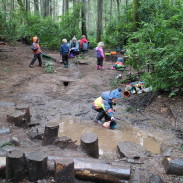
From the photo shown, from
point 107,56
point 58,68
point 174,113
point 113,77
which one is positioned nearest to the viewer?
point 174,113

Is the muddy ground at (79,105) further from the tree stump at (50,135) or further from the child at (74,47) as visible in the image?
the child at (74,47)

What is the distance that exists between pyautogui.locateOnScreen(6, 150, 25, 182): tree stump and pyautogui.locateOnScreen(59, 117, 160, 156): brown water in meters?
1.91

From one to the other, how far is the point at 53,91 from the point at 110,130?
3633 mm

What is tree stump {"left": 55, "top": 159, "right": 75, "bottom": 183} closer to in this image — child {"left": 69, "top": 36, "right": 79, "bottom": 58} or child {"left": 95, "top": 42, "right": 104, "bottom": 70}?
child {"left": 95, "top": 42, "right": 104, "bottom": 70}

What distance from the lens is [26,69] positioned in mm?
11406

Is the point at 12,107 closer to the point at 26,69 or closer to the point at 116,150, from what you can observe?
the point at 116,150

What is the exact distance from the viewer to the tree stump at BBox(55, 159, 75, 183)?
3250 millimetres

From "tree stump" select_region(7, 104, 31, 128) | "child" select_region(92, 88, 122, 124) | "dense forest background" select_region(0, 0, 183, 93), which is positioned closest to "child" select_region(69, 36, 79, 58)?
"dense forest background" select_region(0, 0, 183, 93)

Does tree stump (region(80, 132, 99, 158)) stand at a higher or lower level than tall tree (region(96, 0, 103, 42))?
lower

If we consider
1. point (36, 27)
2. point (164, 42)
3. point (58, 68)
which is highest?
point (36, 27)

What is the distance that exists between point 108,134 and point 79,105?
2.15 meters

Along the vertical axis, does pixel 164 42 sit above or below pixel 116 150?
above

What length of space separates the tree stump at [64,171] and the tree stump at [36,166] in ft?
0.76

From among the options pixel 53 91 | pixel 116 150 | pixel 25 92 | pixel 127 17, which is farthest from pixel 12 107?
pixel 127 17
